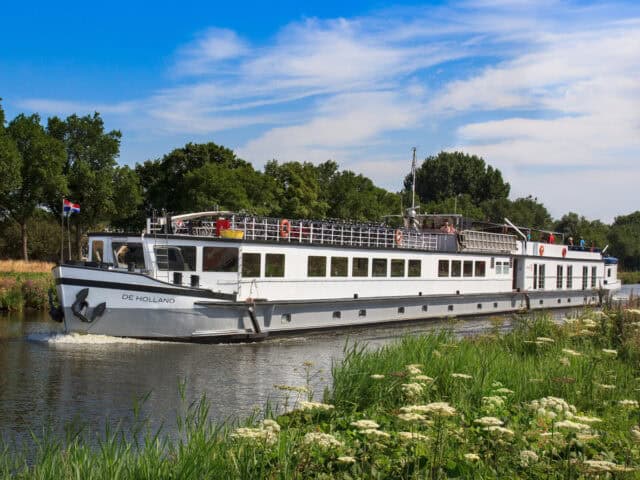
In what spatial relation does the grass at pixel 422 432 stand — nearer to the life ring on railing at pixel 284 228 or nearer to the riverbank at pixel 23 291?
the life ring on railing at pixel 284 228

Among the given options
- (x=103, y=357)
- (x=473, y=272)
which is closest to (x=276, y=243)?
(x=103, y=357)

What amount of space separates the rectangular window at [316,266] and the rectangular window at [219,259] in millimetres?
3238

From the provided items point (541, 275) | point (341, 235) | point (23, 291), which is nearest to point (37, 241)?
point (23, 291)

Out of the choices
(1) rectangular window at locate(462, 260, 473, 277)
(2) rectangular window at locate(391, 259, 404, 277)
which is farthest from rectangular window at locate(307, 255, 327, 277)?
(1) rectangular window at locate(462, 260, 473, 277)

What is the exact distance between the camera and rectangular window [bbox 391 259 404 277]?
27.8m

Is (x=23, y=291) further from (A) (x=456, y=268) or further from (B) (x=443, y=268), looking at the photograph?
(A) (x=456, y=268)

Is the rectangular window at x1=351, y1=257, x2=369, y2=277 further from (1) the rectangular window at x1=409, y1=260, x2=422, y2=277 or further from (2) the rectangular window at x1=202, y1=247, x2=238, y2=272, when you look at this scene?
(2) the rectangular window at x1=202, y1=247, x2=238, y2=272

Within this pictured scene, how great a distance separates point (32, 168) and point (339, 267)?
21464 mm

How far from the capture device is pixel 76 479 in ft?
20.0

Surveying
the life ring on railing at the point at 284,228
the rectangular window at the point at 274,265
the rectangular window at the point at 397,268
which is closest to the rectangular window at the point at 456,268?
the rectangular window at the point at 397,268

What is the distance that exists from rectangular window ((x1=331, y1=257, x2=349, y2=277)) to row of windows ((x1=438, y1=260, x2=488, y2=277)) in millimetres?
5776

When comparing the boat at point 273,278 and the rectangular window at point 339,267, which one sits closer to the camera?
the boat at point 273,278

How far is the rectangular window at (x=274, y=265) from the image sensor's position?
23000mm

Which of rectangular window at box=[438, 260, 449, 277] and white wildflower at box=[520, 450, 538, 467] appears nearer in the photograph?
white wildflower at box=[520, 450, 538, 467]
